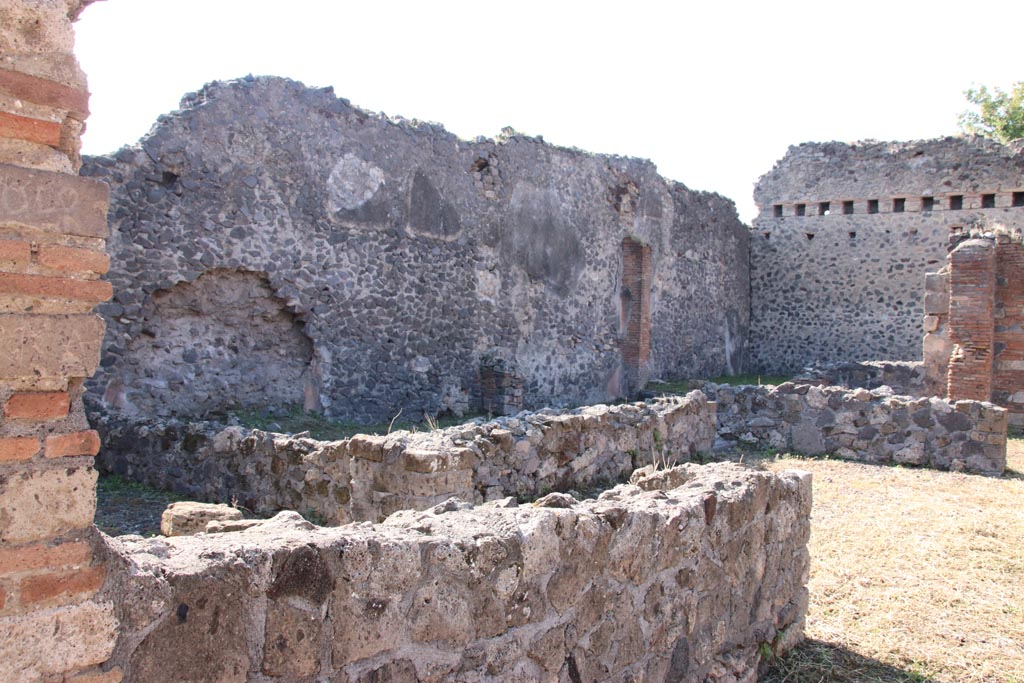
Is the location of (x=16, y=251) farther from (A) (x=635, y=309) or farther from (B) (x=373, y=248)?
(A) (x=635, y=309)

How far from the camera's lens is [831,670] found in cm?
405

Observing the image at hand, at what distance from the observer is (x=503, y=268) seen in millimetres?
14297

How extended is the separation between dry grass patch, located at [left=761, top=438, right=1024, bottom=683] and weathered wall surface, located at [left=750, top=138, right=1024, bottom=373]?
13977 millimetres

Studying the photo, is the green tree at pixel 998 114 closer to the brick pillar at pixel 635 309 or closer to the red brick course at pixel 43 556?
the brick pillar at pixel 635 309

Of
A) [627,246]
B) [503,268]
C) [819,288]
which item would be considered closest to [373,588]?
[503,268]

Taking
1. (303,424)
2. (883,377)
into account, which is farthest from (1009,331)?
(303,424)

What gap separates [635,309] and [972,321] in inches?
279

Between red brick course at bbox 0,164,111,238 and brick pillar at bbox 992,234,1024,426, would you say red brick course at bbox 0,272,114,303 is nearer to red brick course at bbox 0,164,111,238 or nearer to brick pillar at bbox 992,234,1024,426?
red brick course at bbox 0,164,111,238

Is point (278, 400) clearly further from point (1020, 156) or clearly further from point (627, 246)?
point (1020, 156)

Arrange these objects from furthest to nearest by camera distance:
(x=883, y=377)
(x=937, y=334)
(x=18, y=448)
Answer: (x=883, y=377)
(x=937, y=334)
(x=18, y=448)

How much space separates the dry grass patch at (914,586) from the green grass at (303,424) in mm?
4780

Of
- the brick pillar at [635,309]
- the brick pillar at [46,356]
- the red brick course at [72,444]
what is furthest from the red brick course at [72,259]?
the brick pillar at [635,309]

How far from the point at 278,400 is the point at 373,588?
8987 mm

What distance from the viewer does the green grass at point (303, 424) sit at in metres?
10.0
